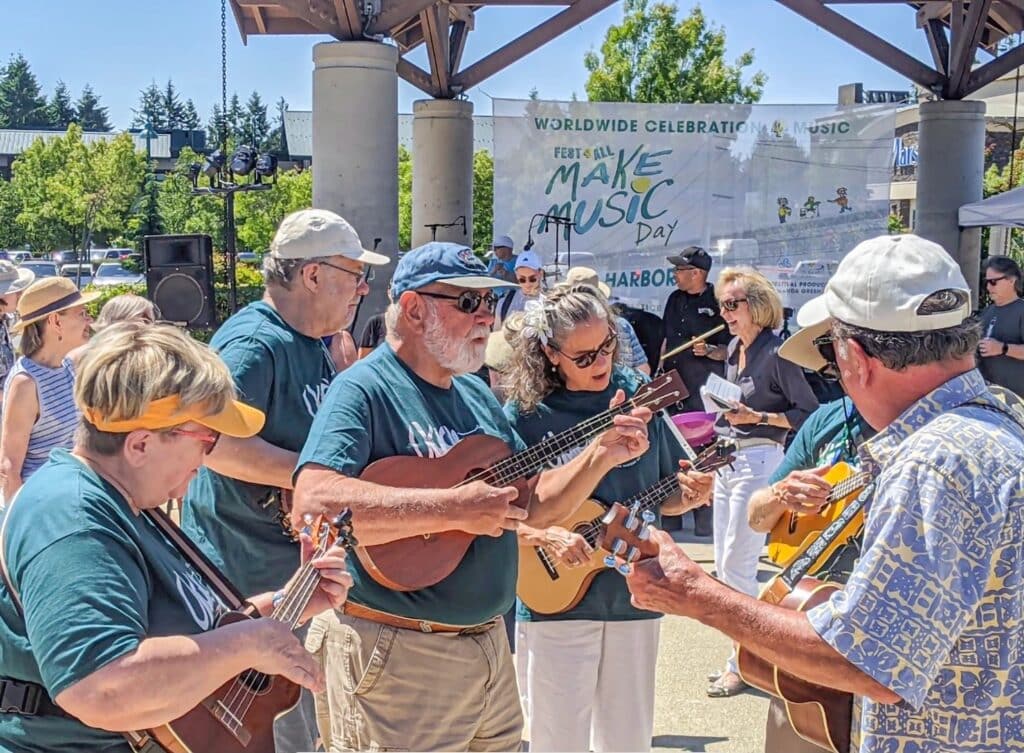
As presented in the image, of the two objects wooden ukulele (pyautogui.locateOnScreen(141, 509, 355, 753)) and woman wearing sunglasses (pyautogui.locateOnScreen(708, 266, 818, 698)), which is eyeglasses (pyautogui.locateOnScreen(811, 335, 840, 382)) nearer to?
wooden ukulele (pyautogui.locateOnScreen(141, 509, 355, 753))

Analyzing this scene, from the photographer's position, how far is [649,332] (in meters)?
9.28

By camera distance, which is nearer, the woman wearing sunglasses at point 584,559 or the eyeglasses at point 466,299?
the eyeglasses at point 466,299

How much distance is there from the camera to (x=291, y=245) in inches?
147

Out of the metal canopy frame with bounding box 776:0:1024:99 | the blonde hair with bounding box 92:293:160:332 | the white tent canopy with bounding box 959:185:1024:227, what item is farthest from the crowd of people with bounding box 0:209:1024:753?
the metal canopy frame with bounding box 776:0:1024:99

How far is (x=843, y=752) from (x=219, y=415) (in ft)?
4.69

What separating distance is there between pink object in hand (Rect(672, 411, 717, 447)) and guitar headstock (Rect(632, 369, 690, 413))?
3.36ft

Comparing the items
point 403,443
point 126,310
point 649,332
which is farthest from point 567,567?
point 649,332

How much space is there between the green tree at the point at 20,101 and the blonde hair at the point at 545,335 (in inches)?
4304

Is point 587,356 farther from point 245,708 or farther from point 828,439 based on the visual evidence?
point 245,708

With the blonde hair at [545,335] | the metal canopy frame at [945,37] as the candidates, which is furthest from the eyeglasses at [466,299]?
the metal canopy frame at [945,37]

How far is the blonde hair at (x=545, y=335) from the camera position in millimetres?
3615

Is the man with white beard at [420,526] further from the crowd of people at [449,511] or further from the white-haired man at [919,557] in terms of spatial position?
the white-haired man at [919,557]

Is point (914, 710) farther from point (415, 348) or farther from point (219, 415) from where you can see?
point (415, 348)

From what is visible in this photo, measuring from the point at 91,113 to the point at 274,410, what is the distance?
403 feet
